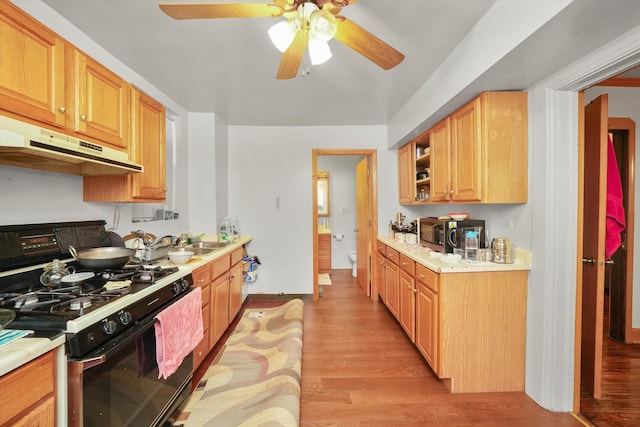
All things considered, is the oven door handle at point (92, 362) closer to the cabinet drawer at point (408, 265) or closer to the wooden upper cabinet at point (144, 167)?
the wooden upper cabinet at point (144, 167)

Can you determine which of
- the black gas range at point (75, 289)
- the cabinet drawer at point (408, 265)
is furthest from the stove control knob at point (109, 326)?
the cabinet drawer at point (408, 265)

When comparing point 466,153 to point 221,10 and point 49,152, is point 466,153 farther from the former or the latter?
point 49,152

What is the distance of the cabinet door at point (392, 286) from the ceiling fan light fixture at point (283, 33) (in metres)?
2.26

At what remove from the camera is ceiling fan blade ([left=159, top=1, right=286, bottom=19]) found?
3.63 feet

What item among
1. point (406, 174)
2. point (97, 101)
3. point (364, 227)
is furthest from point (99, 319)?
point (364, 227)

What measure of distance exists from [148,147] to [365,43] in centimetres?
182

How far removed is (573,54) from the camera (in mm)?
1422

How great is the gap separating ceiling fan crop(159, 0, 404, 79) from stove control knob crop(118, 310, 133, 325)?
129cm

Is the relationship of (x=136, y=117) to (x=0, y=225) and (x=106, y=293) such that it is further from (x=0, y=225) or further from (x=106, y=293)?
(x=106, y=293)

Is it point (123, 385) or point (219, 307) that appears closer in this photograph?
point (123, 385)

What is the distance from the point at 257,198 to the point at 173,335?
242 centimetres

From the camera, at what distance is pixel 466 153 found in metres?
2.07

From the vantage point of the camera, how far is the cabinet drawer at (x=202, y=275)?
193 cm

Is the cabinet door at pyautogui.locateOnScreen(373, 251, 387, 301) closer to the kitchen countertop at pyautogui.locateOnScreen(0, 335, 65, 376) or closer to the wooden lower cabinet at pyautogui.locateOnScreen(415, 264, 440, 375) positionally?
the wooden lower cabinet at pyautogui.locateOnScreen(415, 264, 440, 375)
